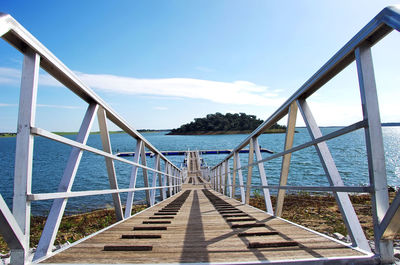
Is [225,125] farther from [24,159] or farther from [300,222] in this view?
[24,159]

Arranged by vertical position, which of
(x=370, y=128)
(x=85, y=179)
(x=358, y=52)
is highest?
(x=358, y=52)

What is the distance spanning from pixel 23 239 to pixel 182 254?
905mm

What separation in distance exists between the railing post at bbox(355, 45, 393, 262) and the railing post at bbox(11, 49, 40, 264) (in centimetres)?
188

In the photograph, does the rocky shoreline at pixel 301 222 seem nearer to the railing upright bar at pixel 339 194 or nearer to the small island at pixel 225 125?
the railing upright bar at pixel 339 194

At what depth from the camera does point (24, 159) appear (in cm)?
136

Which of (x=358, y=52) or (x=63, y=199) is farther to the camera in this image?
(x=63, y=199)

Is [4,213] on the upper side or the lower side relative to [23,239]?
upper

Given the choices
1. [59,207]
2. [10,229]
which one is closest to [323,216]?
[59,207]

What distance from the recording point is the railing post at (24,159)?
4.40 ft

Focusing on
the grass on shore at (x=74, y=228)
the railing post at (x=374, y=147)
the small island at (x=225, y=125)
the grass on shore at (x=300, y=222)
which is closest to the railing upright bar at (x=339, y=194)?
the railing post at (x=374, y=147)

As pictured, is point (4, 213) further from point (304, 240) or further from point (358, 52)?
point (358, 52)

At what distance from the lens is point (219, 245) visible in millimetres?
1848

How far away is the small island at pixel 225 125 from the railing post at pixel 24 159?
116477 mm

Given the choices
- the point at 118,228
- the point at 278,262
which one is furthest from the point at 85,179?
the point at 278,262
